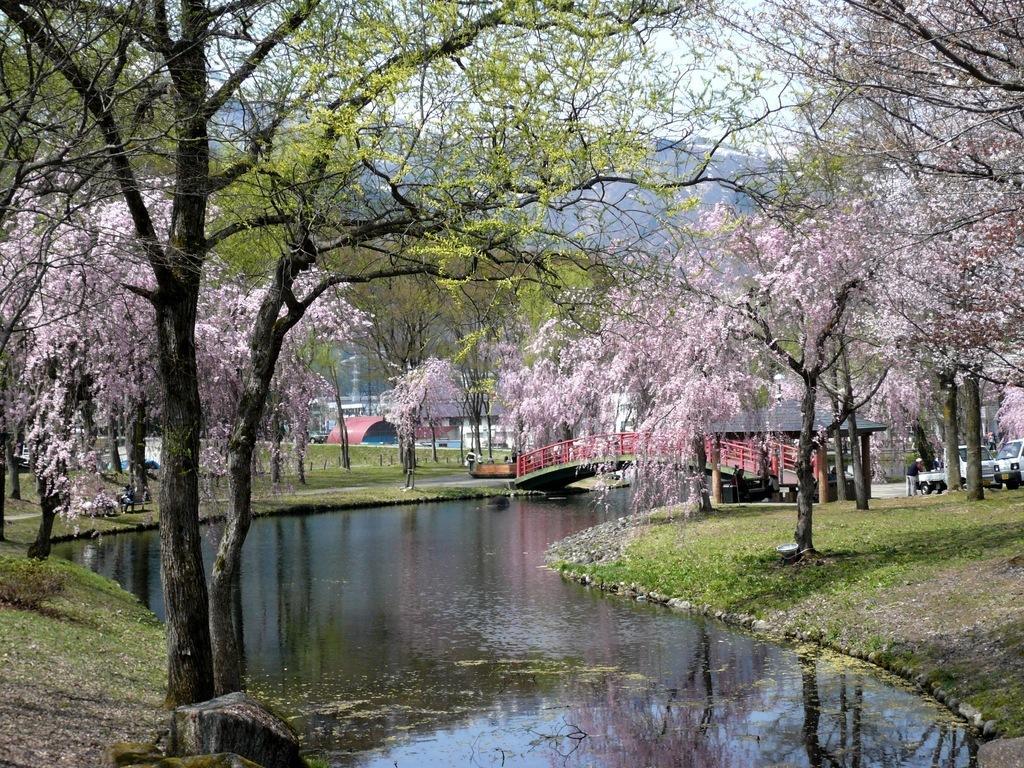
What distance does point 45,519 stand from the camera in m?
21.5

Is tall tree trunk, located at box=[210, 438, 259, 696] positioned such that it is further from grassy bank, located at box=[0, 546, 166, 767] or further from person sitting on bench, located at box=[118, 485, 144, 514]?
person sitting on bench, located at box=[118, 485, 144, 514]

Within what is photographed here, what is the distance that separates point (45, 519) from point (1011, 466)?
27.9 meters

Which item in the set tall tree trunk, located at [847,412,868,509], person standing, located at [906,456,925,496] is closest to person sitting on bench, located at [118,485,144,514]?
tall tree trunk, located at [847,412,868,509]

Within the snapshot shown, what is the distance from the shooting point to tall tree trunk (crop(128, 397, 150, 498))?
2605cm

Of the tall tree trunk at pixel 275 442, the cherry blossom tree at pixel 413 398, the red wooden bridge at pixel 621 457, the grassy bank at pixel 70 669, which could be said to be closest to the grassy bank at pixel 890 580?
the red wooden bridge at pixel 621 457

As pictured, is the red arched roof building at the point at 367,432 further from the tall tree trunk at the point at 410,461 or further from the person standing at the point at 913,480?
the person standing at the point at 913,480

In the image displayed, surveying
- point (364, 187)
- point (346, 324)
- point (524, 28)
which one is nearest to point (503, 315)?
point (364, 187)

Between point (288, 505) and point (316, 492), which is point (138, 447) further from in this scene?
point (316, 492)

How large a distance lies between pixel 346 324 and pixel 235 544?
19721 millimetres

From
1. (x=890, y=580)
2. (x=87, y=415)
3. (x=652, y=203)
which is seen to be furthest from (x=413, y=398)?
(x=652, y=203)

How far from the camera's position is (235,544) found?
37.5 feet

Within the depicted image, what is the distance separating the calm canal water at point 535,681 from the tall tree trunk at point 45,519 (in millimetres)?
1918

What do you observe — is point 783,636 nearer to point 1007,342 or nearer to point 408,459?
point 1007,342

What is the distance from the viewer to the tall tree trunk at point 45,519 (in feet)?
70.3
